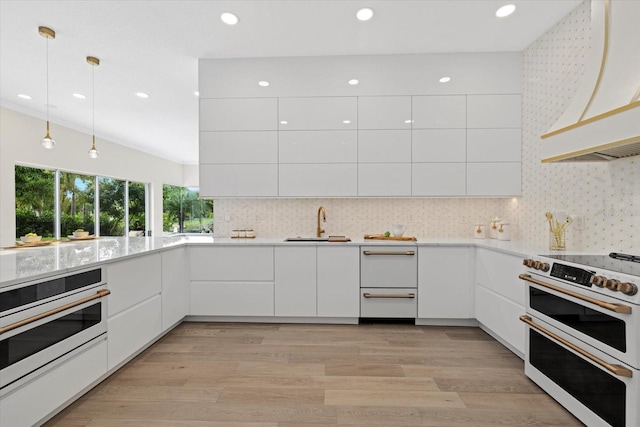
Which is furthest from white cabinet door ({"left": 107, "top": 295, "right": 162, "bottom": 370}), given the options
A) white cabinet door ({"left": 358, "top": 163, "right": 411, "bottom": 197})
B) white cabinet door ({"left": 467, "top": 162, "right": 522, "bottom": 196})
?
white cabinet door ({"left": 467, "top": 162, "right": 522, "bottom": 196})

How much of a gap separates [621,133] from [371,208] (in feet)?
7.41

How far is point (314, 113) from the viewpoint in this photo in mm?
3283

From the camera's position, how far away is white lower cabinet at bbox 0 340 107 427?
138 centimetres

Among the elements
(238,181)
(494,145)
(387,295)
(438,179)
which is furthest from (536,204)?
(238,181)

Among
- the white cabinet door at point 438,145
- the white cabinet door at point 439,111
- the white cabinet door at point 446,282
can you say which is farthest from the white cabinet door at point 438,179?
the white cabinet door at point 446,282

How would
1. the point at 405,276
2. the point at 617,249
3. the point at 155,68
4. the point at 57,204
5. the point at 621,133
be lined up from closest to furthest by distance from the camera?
the point at 621,133 < the point at 617,249 < the point at 405,276 < the point at 155,68 < the point at 57,204

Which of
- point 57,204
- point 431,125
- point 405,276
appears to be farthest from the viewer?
point 57,204

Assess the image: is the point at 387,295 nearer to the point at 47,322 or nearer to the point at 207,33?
the point at 47,322

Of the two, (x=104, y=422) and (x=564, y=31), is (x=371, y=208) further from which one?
(x=104, y=422)

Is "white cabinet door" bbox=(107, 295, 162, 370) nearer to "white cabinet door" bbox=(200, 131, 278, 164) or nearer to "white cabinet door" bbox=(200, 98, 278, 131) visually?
"white cabinet door" bbox=(200, 131, 278, 164)

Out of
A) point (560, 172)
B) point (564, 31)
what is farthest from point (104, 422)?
point (564, 31)

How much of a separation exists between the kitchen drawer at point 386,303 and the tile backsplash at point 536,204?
78cm

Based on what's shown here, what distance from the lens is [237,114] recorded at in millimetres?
3312

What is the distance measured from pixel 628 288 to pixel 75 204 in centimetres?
738
